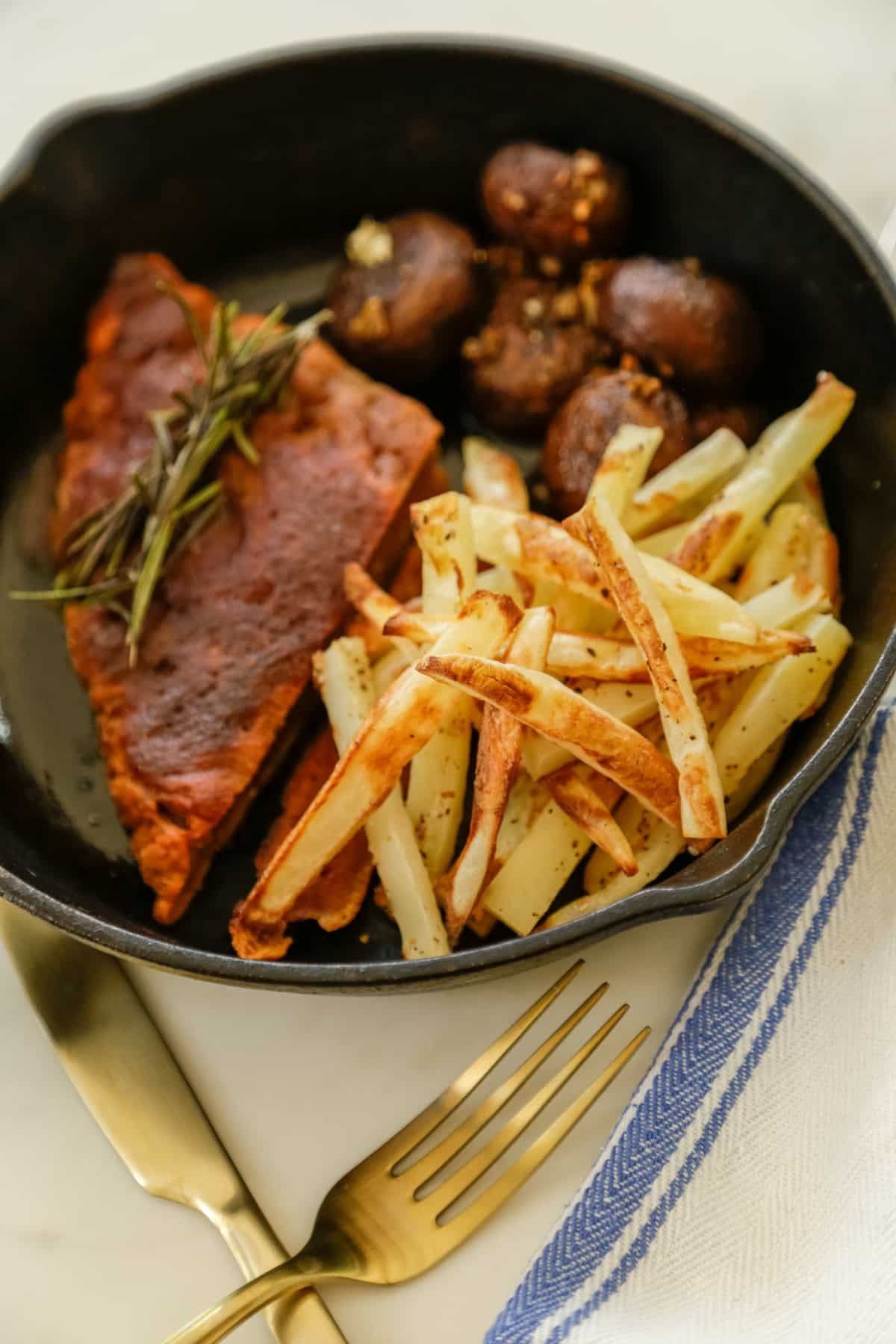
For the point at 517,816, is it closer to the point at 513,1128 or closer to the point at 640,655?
the point at 640,655

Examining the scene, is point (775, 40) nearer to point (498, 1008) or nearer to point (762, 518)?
point (762, 518)

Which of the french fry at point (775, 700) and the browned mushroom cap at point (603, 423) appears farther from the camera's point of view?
the browned mushroom cap at point (603, 423)

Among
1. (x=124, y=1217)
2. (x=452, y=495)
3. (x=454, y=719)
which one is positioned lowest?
(x=124, y=1217)

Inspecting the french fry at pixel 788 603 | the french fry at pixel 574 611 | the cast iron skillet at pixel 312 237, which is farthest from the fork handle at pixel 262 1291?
the french fry at pixel 788 603

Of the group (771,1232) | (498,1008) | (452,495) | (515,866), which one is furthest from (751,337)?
(771,1232)

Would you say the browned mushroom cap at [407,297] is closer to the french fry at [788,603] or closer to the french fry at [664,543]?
the french fry at [664,543]

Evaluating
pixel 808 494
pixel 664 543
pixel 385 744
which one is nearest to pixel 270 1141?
pixel 385 744
